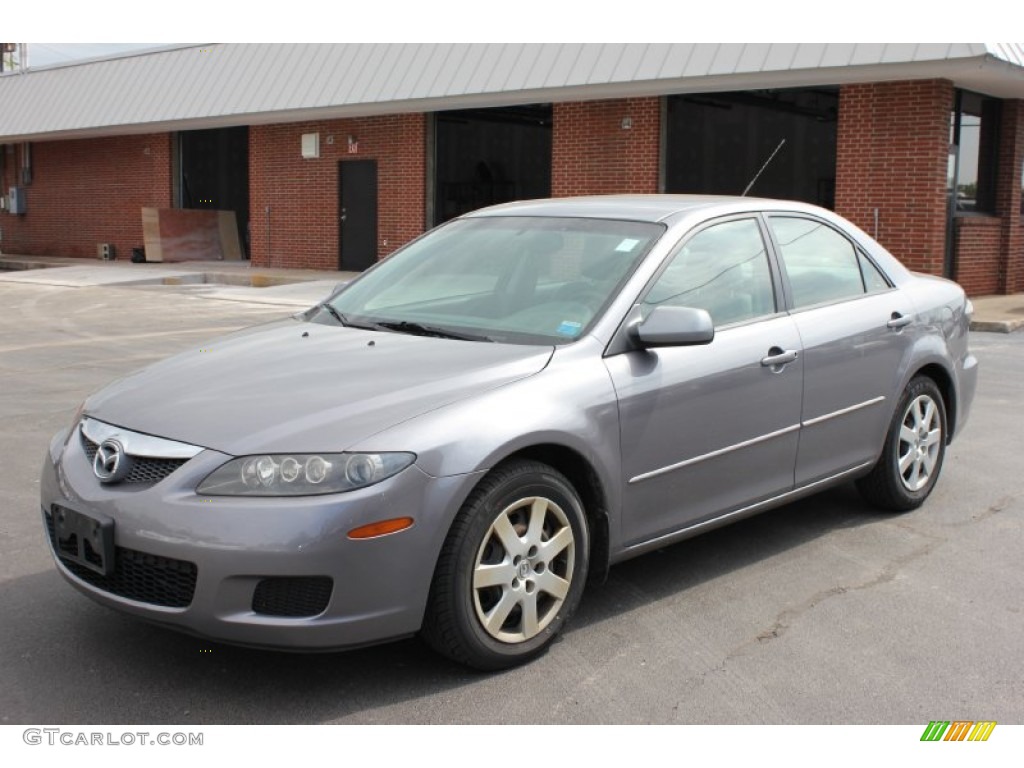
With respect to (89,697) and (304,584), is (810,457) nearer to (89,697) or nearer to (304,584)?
(304,584)

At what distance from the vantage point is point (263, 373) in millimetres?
4043

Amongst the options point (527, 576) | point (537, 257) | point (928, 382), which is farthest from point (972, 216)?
point (527, 576)

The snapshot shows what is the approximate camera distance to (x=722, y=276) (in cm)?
477

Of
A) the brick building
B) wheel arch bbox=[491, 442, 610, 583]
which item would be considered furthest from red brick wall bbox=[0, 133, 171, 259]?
wheel arch bbox=[491, 442, 610, 583]

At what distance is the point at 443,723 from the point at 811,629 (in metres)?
1.53

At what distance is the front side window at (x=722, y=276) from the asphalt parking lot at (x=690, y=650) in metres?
1.11

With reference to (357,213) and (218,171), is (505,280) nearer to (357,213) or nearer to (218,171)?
(357,213)

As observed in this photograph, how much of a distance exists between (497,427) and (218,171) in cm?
2780

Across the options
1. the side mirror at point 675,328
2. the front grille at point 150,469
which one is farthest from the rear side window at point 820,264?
the front grille at point 150,469

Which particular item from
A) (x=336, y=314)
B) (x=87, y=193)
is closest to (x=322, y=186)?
(x=87, y=193)

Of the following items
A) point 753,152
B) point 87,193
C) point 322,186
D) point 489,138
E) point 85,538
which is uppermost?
point 489,138

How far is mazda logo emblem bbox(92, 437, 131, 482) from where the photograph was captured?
362 cm

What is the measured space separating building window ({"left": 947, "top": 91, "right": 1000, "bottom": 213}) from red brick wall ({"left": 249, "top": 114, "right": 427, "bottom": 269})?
31.1 ft

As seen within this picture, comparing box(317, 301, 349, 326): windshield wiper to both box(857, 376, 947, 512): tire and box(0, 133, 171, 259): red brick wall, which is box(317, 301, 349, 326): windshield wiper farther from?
box(0, 133, 171, 259): red brick wall
